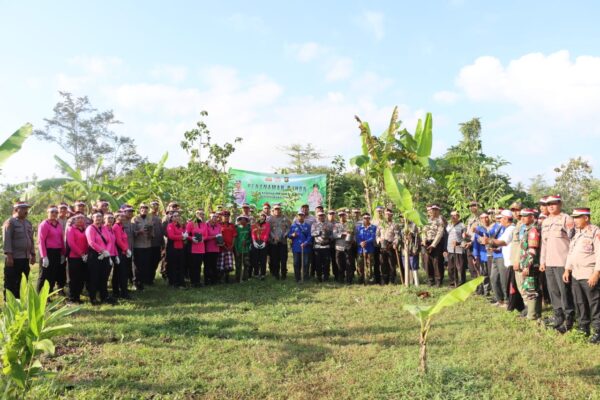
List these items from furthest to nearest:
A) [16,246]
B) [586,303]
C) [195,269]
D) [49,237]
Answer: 1. [195,269]
2. [49,237]
3. [16,246]
4. [586,303]

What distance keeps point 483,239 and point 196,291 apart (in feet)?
19.4

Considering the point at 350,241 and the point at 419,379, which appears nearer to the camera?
the point at 419,379

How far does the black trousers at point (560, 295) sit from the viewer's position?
6191 mm

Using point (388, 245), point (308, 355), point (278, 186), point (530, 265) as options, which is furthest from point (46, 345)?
point (278, 186)

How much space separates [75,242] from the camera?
7961 millimetres

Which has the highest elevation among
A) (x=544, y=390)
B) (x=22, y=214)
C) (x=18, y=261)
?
(x=22, y=214)

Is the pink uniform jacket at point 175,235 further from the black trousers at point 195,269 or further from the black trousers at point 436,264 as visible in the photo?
the black trousers at point 436,264

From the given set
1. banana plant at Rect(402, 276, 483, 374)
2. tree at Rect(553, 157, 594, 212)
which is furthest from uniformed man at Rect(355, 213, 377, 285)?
tree at Rect(553, 157, 594, 212)

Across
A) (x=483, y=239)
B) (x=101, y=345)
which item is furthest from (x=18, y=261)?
(x=483, y=239)

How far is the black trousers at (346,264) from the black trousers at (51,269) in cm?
594

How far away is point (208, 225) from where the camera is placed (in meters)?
10.3

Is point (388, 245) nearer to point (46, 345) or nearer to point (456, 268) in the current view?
point (456, 268)

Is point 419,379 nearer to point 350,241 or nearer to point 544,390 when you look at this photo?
point 544,390

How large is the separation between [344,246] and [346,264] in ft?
A: 1.54
